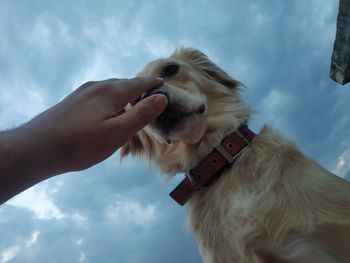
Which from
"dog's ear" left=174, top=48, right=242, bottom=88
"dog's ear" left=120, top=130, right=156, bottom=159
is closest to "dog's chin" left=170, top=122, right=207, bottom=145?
"dog's ear" left=120, top=130, right=156, bottom=159

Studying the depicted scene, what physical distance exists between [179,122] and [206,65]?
1539 mm

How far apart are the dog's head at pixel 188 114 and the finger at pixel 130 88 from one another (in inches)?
39.6

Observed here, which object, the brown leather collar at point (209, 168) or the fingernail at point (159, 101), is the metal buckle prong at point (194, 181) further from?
the fingernail at point (159, 101)

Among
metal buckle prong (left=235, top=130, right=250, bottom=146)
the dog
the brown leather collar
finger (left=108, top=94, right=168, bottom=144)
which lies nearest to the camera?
finger (left=108, top=94, right=168, bottom=144)

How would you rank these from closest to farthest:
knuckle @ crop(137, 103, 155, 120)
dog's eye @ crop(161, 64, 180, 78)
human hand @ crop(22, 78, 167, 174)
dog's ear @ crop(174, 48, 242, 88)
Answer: human hand @ crop(22, 78, 167, 174)
knuckle @ crop(137, 103, 155, 120)
dog's eye @ crop(161, 64, 180, 78)
dog's ear @ crop(174, 48, 242, 88)

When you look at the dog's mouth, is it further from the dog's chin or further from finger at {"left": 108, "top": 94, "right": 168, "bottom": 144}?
finger at {"left": 108, "top": 94, "right": 168, "bottom": 144}

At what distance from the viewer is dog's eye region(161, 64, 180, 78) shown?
4546 millimetres

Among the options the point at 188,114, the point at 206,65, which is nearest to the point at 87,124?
the point at 188,114

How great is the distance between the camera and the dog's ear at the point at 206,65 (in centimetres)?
491

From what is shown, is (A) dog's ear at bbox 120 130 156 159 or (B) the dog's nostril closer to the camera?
(B) the dog's nostril

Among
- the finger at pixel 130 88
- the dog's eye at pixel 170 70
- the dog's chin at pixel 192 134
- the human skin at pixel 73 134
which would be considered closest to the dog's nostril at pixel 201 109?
the dog's chin at pixel 192 134

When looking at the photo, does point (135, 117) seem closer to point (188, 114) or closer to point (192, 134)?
point (188, 114)

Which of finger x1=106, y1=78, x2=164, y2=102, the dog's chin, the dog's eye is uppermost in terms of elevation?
the dog's eye

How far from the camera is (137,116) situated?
218 cm
